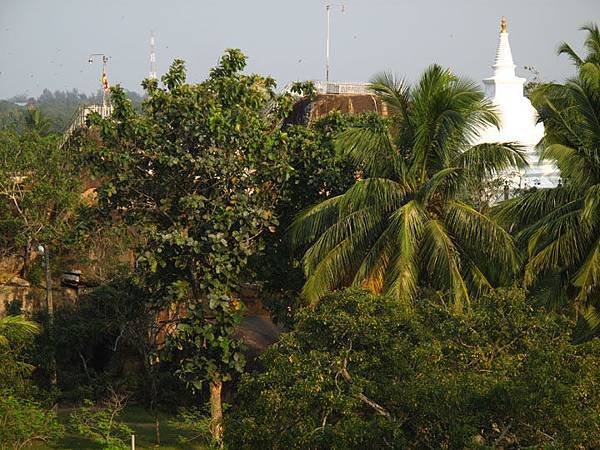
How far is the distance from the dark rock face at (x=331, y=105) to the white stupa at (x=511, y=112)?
17.7 ft

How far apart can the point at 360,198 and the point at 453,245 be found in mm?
1508

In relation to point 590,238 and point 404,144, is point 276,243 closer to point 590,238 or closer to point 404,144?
point 404,144

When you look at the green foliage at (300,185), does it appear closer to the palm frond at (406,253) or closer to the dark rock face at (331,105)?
the palm frond at (406,253)

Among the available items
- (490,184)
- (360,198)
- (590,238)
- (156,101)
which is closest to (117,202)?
(156,101)

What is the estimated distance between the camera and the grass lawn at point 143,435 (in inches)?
757

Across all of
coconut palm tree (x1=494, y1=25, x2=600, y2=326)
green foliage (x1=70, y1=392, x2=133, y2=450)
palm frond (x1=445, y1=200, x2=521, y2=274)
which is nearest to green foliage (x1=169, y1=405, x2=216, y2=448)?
green foliage (x1=70, y1=392, x2=133, y2=450)

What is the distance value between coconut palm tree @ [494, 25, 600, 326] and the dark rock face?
1700 centimetres

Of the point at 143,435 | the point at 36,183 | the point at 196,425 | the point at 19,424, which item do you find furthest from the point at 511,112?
the point at 19,424

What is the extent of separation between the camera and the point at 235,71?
18219 mm

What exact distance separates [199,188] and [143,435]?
503 centimetres

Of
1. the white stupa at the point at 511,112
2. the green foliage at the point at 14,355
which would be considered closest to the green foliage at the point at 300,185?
the green foliage at the point at 14,355

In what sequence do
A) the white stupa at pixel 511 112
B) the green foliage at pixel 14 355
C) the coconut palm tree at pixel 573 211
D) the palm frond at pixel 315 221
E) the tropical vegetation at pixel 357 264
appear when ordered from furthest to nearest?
the white stupa at pixel 511 112, the green foliage at pixel 14 355, the palm frond at pixel 315 221, the coconut palm tree at pixel 573 211, the tropical vegetation at pixel 357 264

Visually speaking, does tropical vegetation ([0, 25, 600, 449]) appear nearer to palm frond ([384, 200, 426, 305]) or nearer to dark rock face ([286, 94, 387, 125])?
palm frond ([384, 200, 426, 305])

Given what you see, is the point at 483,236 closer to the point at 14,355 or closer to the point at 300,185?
the point at 300,185
